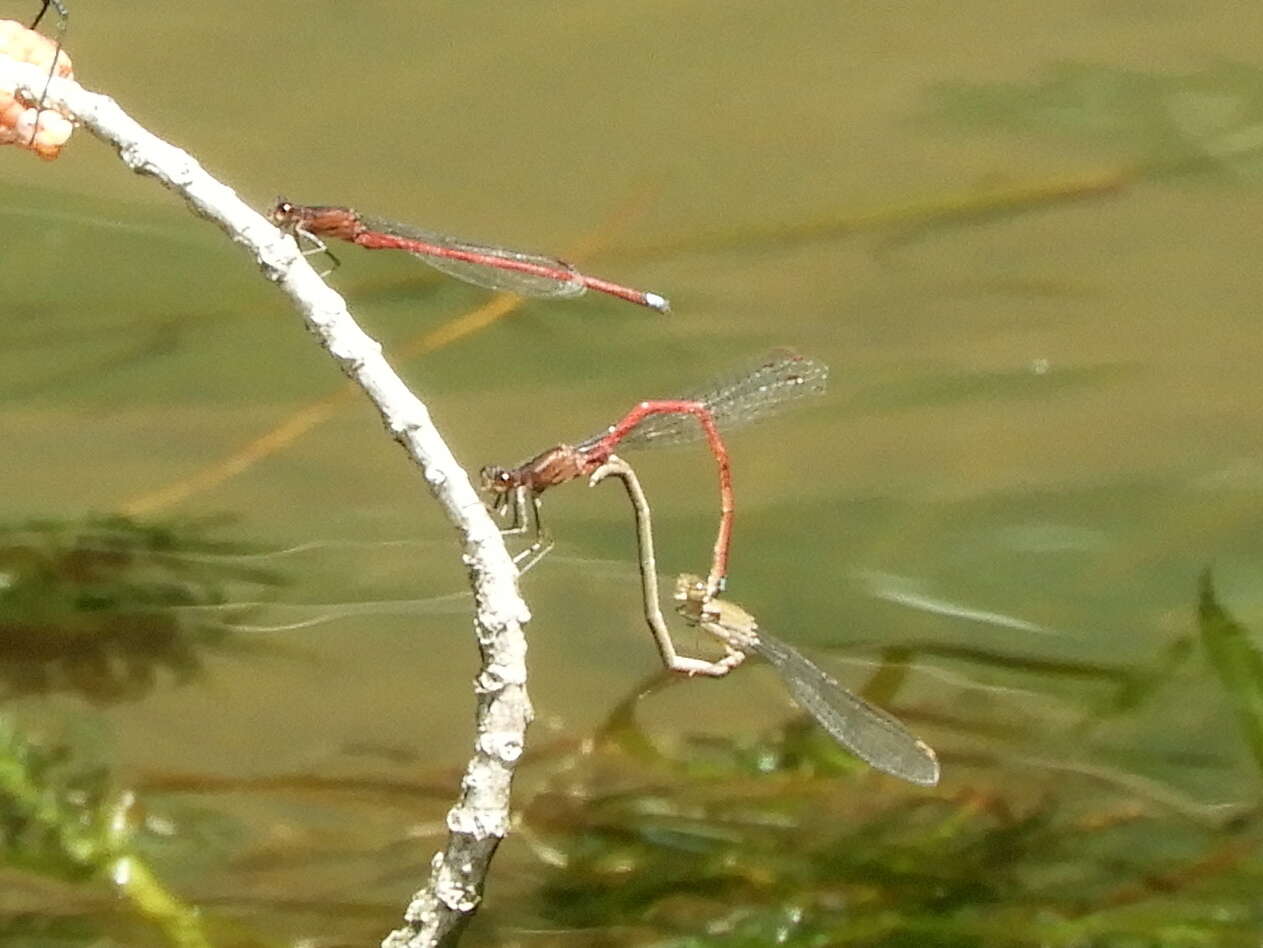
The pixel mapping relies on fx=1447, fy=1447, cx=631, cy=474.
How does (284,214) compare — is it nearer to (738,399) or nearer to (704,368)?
(738,399)

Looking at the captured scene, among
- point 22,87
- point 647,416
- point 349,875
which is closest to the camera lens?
point 22,87

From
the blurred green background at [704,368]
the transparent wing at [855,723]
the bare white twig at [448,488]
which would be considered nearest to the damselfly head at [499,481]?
the bare white twig at [448,488]

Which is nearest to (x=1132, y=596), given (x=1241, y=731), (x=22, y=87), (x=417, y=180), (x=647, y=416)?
(x=1241, y=731)

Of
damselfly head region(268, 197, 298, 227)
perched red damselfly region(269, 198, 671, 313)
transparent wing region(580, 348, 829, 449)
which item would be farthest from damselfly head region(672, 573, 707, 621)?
damselfly head region(268, 197, 298, 227)

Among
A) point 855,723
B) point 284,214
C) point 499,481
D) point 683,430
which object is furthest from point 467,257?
point 855,723

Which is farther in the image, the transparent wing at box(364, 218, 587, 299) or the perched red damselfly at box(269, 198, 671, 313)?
the transparent wing at box(364, 218, 587, 299)

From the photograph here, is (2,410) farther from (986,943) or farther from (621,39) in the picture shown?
(986,943)

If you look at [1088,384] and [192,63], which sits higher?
[192,63]

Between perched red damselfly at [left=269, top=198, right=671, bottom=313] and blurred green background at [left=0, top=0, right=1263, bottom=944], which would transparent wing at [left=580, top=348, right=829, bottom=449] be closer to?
perched red damselfly at [left=269, top=198, right=671, bottom=313]
